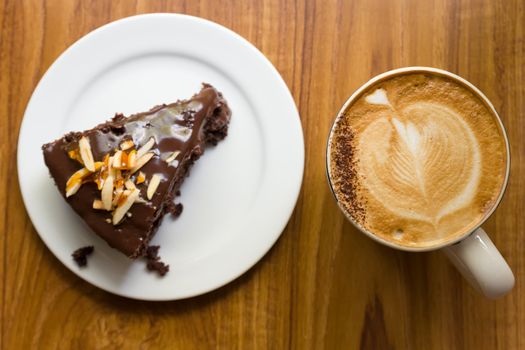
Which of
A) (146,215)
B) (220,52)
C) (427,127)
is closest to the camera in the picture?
(427,127)

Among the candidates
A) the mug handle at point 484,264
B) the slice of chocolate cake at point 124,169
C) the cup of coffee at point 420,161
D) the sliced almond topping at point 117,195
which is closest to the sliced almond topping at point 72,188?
the slice of chocolate cake at point 124,169

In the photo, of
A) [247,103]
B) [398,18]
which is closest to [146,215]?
[247,103]

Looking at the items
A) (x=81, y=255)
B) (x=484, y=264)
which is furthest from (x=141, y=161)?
(x=484, y=264)

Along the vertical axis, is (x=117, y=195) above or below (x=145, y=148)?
below

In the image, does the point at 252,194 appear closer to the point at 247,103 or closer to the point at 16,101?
the point at 247,103

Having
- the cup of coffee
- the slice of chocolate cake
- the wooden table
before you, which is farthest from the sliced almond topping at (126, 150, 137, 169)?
the cup of coffee

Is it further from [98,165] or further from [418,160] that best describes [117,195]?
[418,160]

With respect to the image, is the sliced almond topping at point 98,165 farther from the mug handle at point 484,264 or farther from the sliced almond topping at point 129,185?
the mug handle at point 484,264
